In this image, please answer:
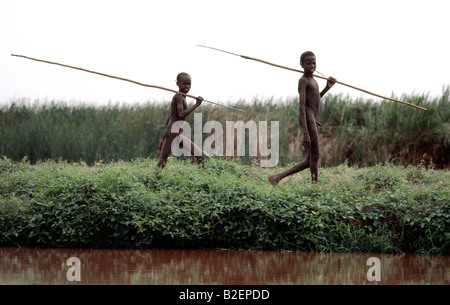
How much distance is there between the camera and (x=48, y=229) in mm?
7098

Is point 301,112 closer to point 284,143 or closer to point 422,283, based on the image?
point 422,283

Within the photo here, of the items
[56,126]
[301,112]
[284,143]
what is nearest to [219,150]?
[284,143]

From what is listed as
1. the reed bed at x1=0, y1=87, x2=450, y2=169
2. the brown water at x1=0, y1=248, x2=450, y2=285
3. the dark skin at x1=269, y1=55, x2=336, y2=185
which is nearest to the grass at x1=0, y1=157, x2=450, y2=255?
the brown water at x1=0, y1=248, x2=450, y2=285

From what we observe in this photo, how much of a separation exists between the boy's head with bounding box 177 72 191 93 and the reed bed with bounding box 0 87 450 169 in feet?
14.4

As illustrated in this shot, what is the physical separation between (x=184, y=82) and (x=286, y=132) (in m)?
5.95

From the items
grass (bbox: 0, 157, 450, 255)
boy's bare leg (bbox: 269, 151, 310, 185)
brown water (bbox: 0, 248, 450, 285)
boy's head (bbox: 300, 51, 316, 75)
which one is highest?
boy's head (bbox: 300, 51, 316, 75)

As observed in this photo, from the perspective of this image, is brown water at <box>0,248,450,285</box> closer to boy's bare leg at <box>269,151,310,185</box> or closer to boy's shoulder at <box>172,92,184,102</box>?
boy's bare leg at <box>269,151,310,185</box>

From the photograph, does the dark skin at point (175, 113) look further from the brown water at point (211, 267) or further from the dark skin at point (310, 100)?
the brown water at point (211, 267)

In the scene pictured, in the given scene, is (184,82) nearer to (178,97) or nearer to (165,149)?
(178,97)

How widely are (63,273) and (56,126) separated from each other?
1036 centimetres

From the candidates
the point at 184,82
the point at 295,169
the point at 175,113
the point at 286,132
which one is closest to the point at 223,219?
the point at 295,169

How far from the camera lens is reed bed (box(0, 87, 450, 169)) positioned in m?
14.3

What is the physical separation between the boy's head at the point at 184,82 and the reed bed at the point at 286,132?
172 inches

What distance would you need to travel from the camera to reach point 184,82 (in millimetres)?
9336
